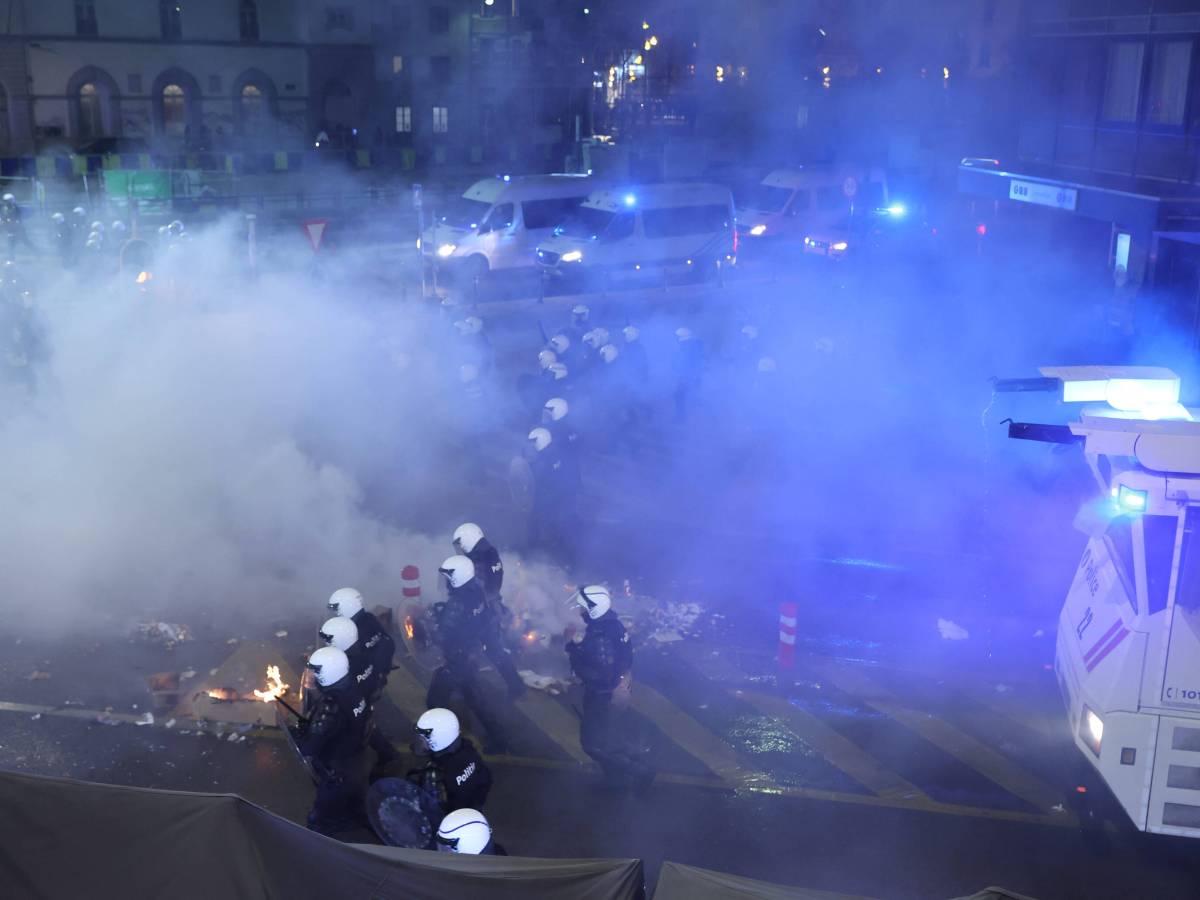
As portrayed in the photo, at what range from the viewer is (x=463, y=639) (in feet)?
17.6

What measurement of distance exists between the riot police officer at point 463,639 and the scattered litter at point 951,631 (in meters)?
2.69

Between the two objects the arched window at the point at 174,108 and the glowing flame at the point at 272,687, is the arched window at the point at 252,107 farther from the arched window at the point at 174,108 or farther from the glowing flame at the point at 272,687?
the glowing flame at the point at 272,687

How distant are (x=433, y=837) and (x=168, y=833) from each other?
1.42 m

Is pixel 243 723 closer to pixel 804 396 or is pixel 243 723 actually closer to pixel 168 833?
pixel 168 833

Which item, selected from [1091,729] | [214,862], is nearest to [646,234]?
[1091,729]

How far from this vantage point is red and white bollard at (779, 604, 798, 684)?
618 centimetres

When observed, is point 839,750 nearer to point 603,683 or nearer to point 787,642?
point 787,642

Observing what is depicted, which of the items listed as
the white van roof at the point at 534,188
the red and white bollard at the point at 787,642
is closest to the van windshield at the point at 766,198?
the white van roof at the point at 534,188

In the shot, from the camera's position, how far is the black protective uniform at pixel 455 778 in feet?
13.5

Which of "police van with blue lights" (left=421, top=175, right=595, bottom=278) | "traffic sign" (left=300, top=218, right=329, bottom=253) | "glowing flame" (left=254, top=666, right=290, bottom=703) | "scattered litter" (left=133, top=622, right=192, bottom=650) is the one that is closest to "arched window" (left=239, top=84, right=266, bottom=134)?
"police van with blue lights" (left=421, top=175, right=595, bottom=278)

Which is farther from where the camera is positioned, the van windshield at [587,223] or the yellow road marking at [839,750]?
the van windshield at [587,223]

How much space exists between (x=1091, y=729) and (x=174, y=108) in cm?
2885

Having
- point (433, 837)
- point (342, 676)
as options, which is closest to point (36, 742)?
point (342, 676)

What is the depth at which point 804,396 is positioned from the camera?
11375 mm
